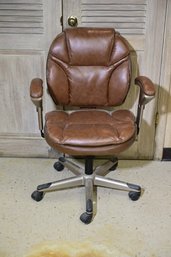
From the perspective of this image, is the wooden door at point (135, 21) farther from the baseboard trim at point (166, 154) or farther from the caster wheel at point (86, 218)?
the caster wheel at point (86, 218)

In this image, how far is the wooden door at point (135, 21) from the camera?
2.05 m

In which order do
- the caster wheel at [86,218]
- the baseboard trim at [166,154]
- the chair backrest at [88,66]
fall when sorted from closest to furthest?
the caster wheel at [86,218] → the chair backrest at [88,66] → the baseboard trim at [166,154]

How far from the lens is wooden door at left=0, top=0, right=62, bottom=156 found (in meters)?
2.08

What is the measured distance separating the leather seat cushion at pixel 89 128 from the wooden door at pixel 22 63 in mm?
399

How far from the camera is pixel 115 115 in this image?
2004 mm

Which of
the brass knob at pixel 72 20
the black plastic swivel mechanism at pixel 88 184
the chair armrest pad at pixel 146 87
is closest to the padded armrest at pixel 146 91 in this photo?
the chair armrest pad at pixel 146 87

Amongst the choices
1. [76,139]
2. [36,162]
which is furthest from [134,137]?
[36,162]

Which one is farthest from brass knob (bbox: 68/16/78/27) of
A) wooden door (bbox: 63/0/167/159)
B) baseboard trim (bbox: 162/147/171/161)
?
baseboard trim (bbox: 162/147/171/161)

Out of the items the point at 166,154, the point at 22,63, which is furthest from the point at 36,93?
the point at 166,154

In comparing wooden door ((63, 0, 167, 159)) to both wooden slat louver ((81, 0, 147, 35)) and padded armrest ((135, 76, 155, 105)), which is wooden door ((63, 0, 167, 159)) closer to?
wooden slat louver ((81, 0, 147, 35))

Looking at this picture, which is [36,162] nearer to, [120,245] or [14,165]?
[14,165]

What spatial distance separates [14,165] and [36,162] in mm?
152

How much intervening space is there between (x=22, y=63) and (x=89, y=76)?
1.59 feet

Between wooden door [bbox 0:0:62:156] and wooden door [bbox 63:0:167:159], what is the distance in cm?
14
